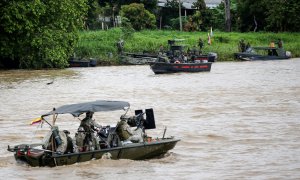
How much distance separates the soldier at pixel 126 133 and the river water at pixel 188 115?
0.58 m

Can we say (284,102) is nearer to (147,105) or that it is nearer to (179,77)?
(147,105)

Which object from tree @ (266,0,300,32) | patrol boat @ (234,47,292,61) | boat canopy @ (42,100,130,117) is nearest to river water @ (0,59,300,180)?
boat canopy @ (42,100,130,117)

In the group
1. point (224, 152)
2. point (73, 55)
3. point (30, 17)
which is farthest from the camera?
point (73, 55)

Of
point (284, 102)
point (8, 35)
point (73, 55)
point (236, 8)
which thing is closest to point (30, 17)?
point (8, 35)

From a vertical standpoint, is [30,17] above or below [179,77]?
above

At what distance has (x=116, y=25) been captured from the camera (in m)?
66.1

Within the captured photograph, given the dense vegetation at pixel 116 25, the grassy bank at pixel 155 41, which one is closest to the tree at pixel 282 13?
the dense vegetation at pixel 116 25

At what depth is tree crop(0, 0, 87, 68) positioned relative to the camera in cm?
4462

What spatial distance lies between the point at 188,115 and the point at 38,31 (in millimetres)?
23422

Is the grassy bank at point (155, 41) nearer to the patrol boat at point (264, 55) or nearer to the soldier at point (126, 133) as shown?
the patrol boat at point (264, 55)

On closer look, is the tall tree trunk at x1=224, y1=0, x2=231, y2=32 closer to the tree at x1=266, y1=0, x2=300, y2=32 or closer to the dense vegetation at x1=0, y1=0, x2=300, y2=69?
the dense vegetation at x1=0, y1=0, x2=300, y2=69

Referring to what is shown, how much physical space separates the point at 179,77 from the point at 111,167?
24.7 m

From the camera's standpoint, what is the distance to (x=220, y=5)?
70688 mm

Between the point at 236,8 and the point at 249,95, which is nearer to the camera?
the point at 249,95
